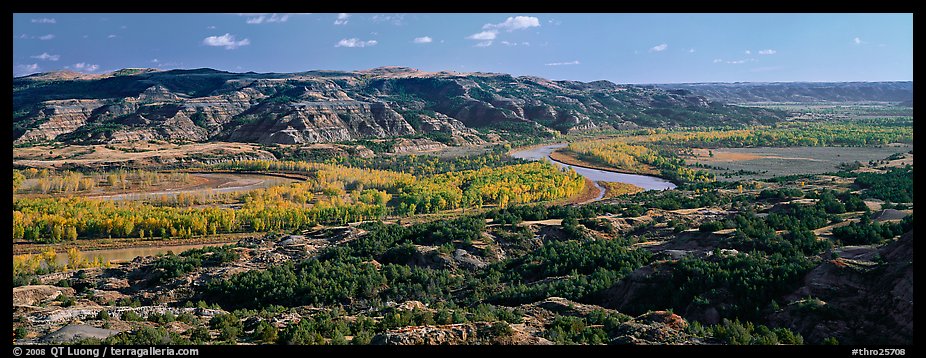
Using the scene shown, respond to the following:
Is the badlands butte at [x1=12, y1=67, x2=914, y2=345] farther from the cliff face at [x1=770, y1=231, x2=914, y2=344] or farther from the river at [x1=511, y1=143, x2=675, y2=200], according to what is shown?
the river at [x1=511, y1=143, x2=675, y2=200]

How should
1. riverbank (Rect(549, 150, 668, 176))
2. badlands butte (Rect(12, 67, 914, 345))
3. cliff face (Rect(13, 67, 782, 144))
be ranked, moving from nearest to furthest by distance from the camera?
1. badlands butte (Rect(12, 67, 914, 345))
2. riverbank (Rect(549, 150, 668, 176))
3. cliff face (Rect(13, 67, 782, 144))

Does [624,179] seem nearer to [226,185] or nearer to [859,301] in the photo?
[226,185]

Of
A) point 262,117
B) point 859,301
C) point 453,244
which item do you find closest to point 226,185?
point 453,244

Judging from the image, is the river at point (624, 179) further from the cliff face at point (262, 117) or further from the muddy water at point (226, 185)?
the cliff face at point (262, 117)

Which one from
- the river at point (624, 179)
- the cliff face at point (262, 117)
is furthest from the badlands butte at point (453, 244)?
the cliff face at point (262, 117)

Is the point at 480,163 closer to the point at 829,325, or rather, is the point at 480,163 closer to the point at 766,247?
the point at 766,247

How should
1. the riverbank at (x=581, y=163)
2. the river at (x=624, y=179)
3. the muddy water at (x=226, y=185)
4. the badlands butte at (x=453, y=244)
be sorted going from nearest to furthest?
the badlands butte at (x=453, y=244) < the muddy water at (x=226, y=185) < the river at (x=624, y=179) < the riverbank at (x=581, y=163)

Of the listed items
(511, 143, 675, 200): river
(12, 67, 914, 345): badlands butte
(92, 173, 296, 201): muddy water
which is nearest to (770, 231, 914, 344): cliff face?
(12, 67, 914, 345): badlands butte

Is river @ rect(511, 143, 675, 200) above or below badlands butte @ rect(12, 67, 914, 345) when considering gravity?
below
